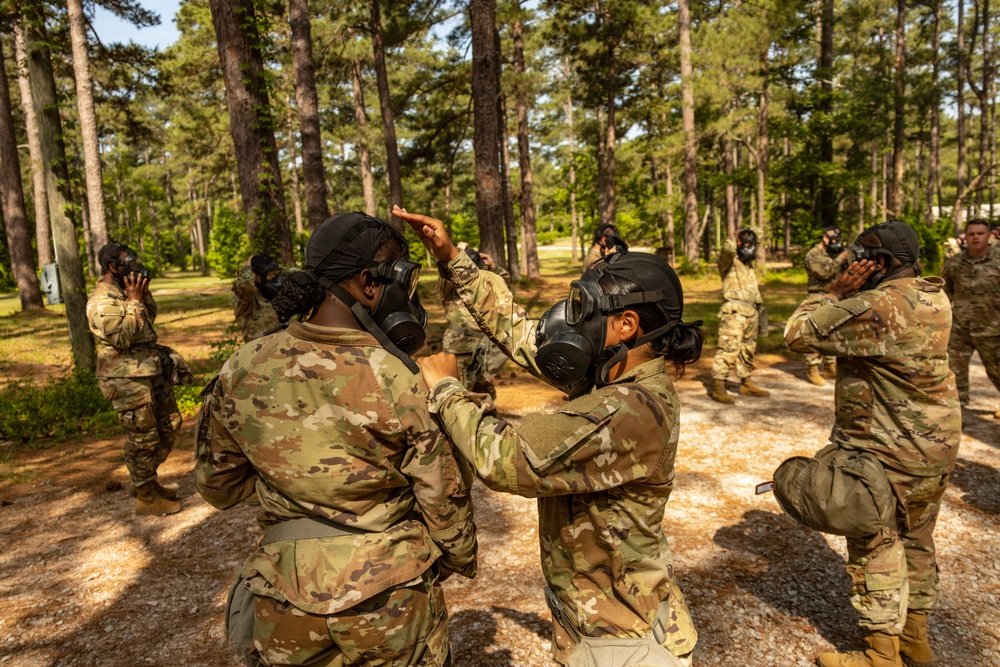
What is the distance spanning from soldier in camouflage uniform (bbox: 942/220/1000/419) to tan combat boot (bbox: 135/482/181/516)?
28.6 feet

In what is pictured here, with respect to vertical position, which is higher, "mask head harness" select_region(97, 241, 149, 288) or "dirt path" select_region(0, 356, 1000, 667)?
"mask head harness" select_region(97, 241, 149, 288)

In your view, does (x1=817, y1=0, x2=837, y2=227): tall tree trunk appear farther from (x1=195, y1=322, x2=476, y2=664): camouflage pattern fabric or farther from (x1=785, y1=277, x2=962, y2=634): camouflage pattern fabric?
(x1=195, y1=322, x2=476, y2=664): camouflage pattern fabric

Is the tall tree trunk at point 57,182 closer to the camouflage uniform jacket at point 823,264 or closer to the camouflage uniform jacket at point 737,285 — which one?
the camouflage uniform jacket at point 737,285

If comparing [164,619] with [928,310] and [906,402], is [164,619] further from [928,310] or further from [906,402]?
[928,310]

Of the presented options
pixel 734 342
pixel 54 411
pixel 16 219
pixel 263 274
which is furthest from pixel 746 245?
pixel 16 219

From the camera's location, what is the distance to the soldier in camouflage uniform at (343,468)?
2023mm

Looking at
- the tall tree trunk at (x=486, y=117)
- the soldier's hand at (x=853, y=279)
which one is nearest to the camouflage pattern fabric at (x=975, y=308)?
the soldier's hand at (x=853, y=279)

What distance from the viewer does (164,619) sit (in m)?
4.16

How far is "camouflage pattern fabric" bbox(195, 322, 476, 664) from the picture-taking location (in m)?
2.02

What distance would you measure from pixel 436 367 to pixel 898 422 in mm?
2759

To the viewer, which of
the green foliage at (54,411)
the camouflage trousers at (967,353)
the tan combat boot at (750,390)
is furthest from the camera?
the tan combat boot at (750,390)

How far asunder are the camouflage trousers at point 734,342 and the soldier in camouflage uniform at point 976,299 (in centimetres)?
238

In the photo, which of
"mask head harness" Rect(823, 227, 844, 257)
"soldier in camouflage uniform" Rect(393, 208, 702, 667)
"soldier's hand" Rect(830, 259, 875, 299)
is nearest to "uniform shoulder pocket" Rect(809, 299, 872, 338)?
"soldier's hand" Rect(830, 259, 875, 299)

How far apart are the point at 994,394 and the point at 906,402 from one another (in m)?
7.13
